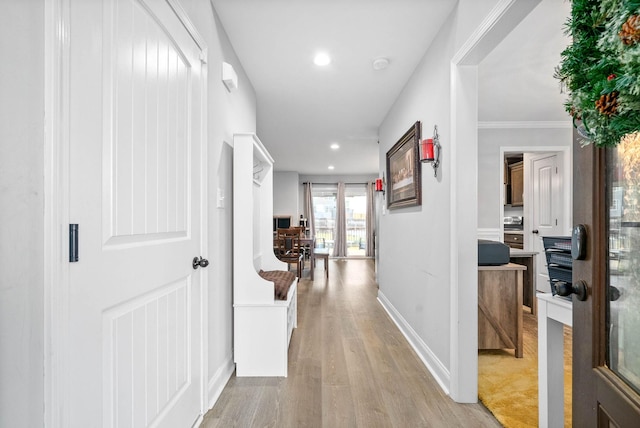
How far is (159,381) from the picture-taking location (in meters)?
1.27

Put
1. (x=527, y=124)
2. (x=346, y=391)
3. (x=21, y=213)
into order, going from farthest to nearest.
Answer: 1. (x=527, y=124)
2. (x=346, y=391)
3. (x=21, y=213)

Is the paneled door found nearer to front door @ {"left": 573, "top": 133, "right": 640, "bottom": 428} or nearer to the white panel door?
front door @ {"left": 573, "top": 133, "right": 640, "bottom": 428}

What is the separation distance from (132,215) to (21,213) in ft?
1.18

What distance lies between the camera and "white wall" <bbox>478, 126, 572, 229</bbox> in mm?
4133

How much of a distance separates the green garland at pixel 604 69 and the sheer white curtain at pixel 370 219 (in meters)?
8.37

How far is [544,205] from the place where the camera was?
14.6 ft

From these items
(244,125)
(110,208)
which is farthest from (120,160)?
(244,125)

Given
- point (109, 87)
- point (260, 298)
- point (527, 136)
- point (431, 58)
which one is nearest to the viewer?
point (109, 87)

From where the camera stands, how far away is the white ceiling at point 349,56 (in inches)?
76.2

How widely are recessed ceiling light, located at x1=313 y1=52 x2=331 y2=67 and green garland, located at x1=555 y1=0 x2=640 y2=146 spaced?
2.00 metres

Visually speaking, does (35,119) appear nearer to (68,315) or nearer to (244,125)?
(68,315)

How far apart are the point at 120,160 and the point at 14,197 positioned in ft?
1.13

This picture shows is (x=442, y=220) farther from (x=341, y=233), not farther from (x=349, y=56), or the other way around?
(x=341, y=233)

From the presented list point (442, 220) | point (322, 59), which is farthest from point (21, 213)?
point (322, 59)
